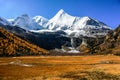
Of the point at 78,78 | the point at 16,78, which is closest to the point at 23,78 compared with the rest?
the point at 16,78

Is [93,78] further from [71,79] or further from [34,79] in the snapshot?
[34,79]

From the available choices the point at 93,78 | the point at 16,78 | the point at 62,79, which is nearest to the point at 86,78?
the point at 93,78

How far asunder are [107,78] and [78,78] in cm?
759

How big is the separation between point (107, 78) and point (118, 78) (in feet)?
9.32

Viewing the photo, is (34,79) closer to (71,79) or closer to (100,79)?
(71,79)

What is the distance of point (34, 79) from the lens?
71.2 m

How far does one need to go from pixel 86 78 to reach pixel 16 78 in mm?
18035

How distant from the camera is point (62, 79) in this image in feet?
236

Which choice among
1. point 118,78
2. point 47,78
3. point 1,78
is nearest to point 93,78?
point 118,78

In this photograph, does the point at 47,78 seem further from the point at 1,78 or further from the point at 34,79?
the point at 1,78

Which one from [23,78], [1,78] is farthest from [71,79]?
[1,78]

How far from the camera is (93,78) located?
72938 mm

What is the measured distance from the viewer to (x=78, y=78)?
74.7 meters

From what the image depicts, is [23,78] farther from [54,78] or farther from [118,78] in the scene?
[118,78]
